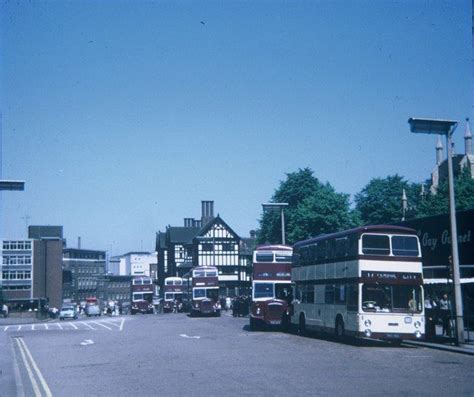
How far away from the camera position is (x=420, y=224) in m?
35.5

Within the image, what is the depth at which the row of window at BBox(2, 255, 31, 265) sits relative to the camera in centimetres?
10650

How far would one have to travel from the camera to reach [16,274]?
10625cm

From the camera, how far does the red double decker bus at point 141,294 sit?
75.4 meters

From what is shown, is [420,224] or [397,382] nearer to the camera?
[397,382]

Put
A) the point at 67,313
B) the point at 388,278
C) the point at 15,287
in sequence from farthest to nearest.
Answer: the point at 15,287, the point at 67,313, the point at 388,278

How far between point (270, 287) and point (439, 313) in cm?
1041

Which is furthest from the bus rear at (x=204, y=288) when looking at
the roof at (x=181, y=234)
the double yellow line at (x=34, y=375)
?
the roof at (x=181, y=234)

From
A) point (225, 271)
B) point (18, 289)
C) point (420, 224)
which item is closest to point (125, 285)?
point (18, 289)

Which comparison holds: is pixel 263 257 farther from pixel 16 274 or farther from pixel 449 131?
pixel 16 274

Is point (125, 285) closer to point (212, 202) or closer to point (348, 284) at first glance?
point (212, 202)

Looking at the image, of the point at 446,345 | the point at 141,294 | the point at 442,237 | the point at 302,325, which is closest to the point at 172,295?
the point at 141,294

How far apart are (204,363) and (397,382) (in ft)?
20.9

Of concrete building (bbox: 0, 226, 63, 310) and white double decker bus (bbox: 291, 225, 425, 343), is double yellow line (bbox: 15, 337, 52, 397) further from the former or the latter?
concrete building (bbox: 0, 226, 63, 310)

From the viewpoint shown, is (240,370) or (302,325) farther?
(302,325)
